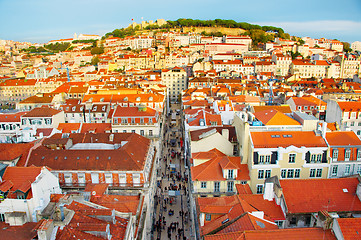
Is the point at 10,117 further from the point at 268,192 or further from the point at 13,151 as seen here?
the point at 268,192

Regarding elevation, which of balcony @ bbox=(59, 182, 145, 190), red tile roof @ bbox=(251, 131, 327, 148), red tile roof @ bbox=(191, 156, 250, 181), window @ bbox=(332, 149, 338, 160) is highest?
red tile roof @ bbox=(251, 131, 327, 148)

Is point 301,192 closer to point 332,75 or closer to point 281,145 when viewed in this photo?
point 281,145

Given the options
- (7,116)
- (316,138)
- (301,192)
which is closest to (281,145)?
(316,138)

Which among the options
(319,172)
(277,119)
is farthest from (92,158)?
(319,172)

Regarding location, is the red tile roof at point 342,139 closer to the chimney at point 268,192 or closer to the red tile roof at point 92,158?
the chimney at point 268,192

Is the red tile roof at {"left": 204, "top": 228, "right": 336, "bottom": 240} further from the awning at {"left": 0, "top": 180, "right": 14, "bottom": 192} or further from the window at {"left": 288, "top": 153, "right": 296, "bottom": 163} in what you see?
the awning at {"left": 0, "top": 180, "right": 14, "bottom": 192}

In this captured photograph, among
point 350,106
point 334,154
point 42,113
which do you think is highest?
point 350,106

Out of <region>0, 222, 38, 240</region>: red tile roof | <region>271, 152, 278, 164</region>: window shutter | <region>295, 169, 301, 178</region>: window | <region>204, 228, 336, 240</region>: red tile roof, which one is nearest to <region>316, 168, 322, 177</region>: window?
<region>295, 169, 301, 178</region>: window

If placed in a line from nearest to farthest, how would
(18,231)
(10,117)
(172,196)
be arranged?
(18,231)
(172,196)
(10,117)
